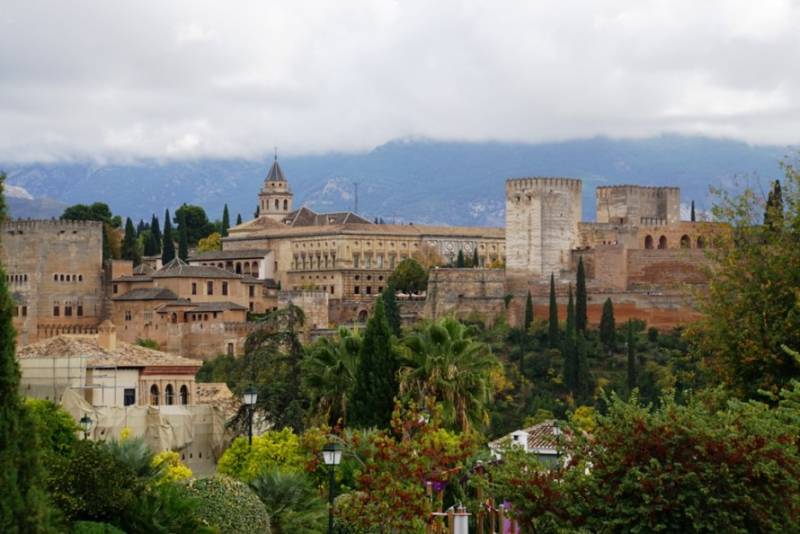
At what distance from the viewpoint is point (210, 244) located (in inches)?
A: 5148

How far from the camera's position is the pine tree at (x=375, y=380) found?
3538 centimetres

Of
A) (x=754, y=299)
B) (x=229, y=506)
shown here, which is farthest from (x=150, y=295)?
(x=229, y=506)

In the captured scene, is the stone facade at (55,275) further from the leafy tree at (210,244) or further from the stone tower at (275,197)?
the stone tower at (275,197)

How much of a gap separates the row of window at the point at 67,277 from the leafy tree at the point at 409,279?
64.0ft

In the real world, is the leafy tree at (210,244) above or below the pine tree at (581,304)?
above

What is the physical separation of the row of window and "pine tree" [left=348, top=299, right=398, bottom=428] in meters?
62.8

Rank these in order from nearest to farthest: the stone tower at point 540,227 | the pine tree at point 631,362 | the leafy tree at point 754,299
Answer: the leafy tree at point 754,299 < the pine tree at point 631,362 < the stone tower at point 540,227

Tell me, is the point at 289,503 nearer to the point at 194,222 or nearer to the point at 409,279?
the point at 409,279

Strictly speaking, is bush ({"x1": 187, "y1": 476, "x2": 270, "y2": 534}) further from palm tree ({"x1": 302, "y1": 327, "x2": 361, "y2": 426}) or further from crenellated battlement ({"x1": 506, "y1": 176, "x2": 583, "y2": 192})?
crenellated battlement ({"x1": 506, "y1": 176, "x2": 583, "y2": 192})

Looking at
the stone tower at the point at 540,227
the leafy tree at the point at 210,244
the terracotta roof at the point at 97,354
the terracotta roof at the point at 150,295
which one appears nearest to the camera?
the terracotta roof at the point at 97,354

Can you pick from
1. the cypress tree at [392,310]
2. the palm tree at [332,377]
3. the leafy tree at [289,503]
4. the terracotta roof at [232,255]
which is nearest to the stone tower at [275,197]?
the terracotta roof at [232,255]

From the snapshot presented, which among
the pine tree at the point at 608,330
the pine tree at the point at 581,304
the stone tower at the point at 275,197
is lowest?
the pine tree at the point at 608,330

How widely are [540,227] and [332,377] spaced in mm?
56805

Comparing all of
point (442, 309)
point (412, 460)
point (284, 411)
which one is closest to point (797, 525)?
point (412, 460)
